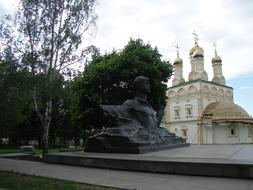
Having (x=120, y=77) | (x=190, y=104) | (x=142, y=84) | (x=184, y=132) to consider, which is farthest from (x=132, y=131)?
(x=184, y=132)

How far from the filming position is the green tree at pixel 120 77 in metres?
28.6

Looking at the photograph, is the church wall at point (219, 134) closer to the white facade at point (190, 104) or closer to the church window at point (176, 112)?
the white facade at point (190, 104)

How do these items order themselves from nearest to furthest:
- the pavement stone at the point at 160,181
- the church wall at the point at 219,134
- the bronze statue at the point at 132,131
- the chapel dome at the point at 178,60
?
the pavement stone at the point at 160,181, the bronze statue at the point at 132,131, the church wall at the point at 219,134, the chapel dome at the point at 178,60

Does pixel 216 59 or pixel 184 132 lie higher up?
pixel 216 59

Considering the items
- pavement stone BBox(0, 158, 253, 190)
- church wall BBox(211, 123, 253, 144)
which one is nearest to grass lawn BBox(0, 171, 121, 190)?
pavement stone BBox(0, 158, 253, 190)

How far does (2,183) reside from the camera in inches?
381

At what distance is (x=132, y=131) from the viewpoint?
1530cm

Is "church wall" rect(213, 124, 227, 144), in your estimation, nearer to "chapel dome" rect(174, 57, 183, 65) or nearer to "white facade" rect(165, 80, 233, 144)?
"white facade" rect(165, 80, 233, 144)

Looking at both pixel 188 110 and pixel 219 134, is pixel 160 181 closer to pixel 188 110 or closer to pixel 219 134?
pixel 219 134

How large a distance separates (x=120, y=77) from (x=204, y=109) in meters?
38.4

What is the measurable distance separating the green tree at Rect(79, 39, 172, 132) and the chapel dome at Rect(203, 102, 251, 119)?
32025mm

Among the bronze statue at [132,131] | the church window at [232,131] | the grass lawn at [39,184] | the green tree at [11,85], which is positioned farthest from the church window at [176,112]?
the grass lawn at [39,184]

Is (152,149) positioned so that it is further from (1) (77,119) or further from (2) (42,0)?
(1) (77,119)

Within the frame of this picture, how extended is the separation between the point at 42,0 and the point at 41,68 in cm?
570
